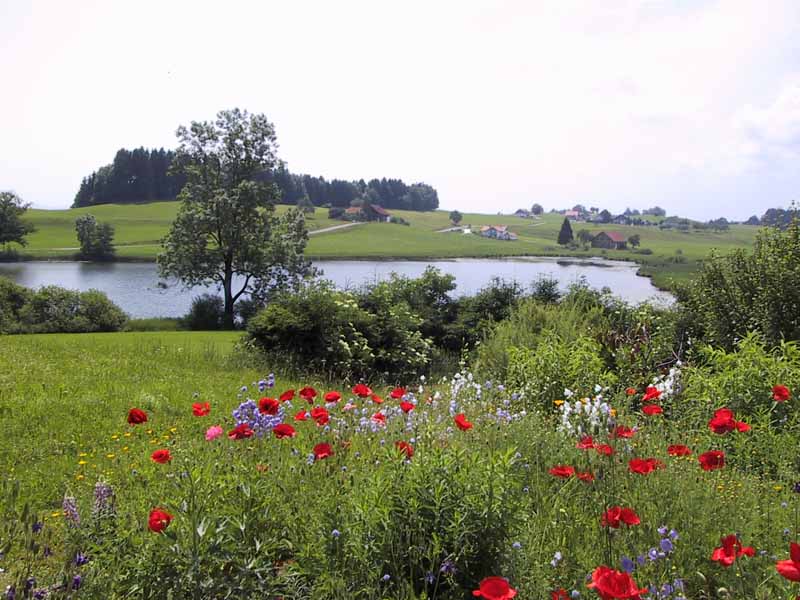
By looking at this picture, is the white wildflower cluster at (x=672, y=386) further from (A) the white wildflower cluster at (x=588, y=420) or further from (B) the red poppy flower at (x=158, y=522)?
(B) the red poppy flower at (x=158, y=522)

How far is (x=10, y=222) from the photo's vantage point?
49281 millimetres

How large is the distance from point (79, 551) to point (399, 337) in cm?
855

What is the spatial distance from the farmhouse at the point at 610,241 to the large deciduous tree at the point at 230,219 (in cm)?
6152

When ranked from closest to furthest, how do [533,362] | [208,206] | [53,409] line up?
[53,409] < [533,362] < [208,206]

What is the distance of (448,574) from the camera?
2406mm

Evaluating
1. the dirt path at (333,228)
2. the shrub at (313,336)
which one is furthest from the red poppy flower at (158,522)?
the dirt path at (333,228)

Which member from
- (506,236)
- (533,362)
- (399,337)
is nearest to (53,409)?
(533,362)

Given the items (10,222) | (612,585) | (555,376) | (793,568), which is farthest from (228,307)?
(10,222)

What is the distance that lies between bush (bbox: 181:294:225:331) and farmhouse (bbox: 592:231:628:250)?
6560cm

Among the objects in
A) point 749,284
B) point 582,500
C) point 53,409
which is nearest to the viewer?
point 582,500

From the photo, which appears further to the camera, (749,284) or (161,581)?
(749,284)

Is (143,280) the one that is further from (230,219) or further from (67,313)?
(67,313)

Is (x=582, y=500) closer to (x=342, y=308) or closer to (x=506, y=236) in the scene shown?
(x=342, y=308)

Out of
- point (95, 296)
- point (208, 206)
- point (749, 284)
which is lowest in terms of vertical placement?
point (95, 296)
